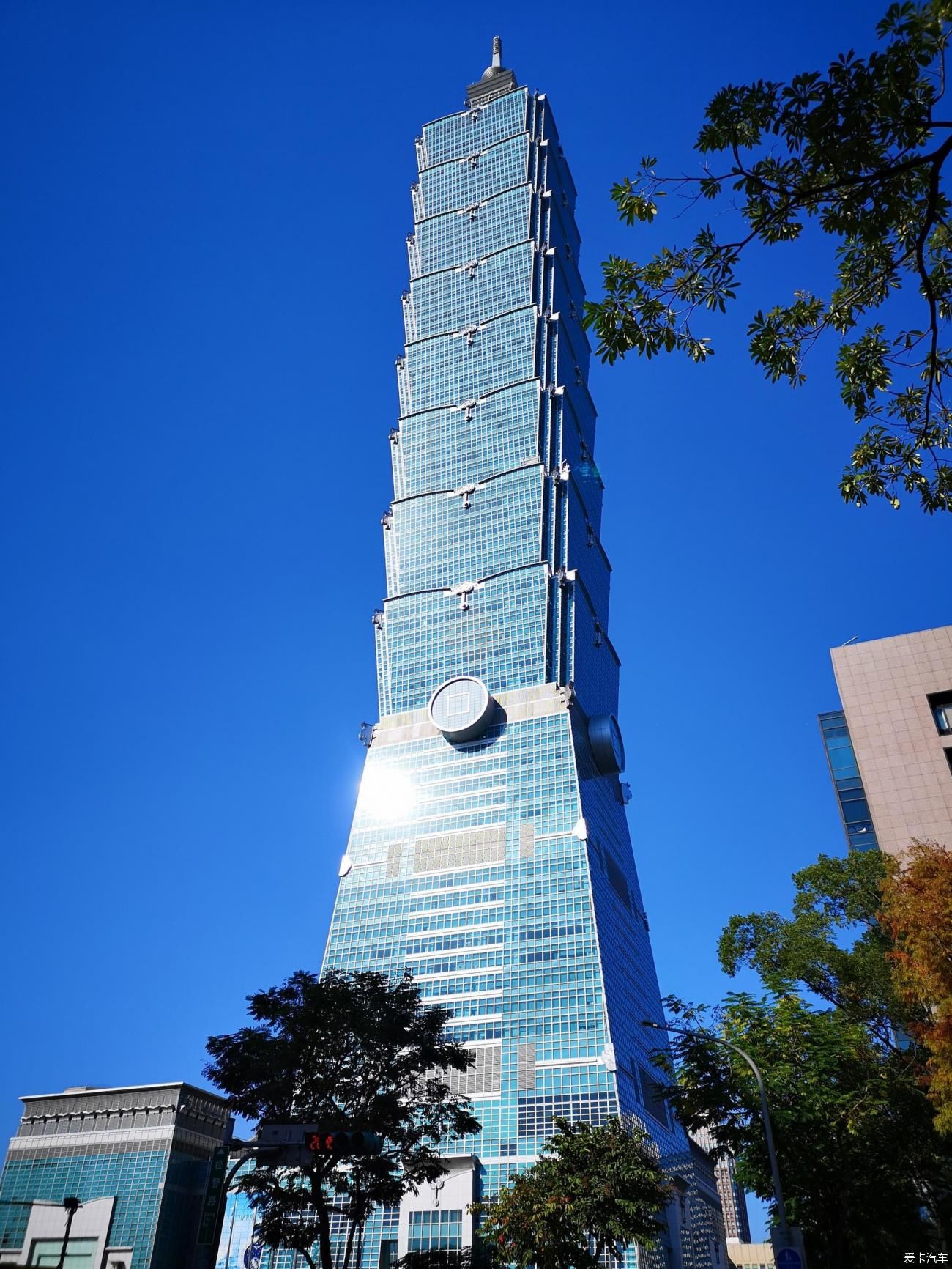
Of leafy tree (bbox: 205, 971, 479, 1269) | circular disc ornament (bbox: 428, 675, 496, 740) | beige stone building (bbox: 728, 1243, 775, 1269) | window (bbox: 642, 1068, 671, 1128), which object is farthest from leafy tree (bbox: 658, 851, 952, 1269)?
beige stone building (bbox: 728, 1243, 775, 1269)

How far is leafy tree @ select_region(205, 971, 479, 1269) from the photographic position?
44.4m

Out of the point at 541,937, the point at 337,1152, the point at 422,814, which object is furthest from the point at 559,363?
the point at 337,1152

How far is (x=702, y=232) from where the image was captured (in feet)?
55.9

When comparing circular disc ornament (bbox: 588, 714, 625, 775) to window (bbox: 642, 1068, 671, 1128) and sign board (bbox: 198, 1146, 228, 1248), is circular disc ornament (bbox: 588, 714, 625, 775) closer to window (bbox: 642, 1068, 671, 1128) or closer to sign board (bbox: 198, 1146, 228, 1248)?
window (bbox: 642, 1068, 671, 1128)

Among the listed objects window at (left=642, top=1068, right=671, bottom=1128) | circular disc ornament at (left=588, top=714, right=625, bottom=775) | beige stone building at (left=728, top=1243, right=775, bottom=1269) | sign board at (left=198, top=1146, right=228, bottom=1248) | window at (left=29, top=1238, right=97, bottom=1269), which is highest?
circular disc ornament at (left=588, top=714, right=625, bottom=775)

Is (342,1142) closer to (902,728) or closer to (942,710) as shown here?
(902,728)

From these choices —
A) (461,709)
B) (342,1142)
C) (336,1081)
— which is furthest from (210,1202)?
(461,709)

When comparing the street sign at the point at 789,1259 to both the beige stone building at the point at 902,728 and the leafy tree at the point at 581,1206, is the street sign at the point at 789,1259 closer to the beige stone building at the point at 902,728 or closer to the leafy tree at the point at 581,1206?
the leafy tree at the point at 581,1206

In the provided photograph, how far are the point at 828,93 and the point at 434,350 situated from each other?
506 feet

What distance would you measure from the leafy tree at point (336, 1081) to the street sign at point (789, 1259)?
18.7 metres

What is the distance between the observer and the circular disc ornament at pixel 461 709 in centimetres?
13212

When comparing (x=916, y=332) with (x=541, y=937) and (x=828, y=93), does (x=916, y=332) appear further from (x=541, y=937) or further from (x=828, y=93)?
(x=541, y=937)

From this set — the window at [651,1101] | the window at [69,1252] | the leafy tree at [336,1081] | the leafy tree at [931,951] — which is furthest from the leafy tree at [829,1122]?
the window at [69,1252]

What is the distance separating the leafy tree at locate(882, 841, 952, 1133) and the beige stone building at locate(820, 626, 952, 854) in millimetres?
19506
